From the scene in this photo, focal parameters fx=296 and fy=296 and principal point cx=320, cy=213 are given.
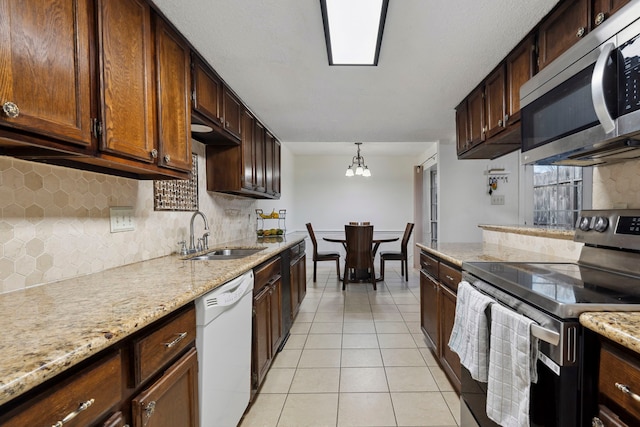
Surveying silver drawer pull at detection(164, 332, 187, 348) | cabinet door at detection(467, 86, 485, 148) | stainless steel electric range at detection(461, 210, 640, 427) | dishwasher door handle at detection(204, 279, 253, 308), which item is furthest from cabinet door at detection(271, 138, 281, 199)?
silver drawer pull at detection(164, 332, 187, 348)

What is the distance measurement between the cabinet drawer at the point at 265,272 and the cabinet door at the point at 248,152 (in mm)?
863

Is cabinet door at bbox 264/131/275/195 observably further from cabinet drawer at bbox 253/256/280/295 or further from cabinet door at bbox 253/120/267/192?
cabinet drawer at bbox 253/256/280/295

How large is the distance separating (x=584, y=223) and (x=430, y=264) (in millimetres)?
1041

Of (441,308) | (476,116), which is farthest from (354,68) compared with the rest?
(441,308)

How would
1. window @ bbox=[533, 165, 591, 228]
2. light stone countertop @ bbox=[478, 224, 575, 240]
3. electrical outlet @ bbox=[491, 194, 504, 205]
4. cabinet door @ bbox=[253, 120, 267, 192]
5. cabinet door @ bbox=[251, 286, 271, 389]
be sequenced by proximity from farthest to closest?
electrical outlet @ bbox=[491, 194, 504, 205] < window @ bbox=[533, 165, 591, 228] < cabinet door @ bbox=[253, 120, 267, 192] < cabinet door @ bbox=[251, 286, 271, 389] < light stone countertop @ bbox=[478, 224, 575, 240]

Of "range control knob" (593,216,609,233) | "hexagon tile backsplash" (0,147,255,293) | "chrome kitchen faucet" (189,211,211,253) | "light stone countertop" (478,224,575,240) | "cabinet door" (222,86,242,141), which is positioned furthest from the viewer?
"cabinet door" (222,86,242,141)

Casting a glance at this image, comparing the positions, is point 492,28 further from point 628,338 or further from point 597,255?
point 628,338

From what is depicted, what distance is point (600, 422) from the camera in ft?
2.52

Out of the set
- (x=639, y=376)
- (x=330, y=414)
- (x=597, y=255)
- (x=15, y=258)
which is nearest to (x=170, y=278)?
(x=15, y=258)

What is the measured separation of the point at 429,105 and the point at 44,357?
9.92 feet

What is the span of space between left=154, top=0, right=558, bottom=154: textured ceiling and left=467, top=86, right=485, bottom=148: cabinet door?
0.08 m

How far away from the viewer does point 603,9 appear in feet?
4.03

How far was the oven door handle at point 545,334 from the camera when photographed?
2.83ft

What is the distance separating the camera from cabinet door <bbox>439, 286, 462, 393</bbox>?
179 cm
